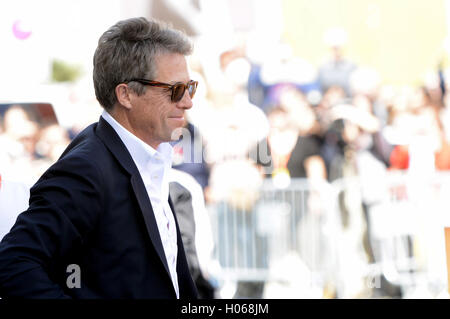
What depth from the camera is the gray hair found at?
254 cm

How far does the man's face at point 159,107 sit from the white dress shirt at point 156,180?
0.05 meters

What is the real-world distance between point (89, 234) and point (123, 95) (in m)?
0.52

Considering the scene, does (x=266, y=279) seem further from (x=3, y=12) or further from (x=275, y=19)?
(x=3, y=12)

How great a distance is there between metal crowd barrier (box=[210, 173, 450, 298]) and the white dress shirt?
4442 millimetres

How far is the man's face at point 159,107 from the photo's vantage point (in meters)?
2.60

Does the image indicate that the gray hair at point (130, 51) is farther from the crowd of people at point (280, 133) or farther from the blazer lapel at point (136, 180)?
the crowd of people at point (280, 133)

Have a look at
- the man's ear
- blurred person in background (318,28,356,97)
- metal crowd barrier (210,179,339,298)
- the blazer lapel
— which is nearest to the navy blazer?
the blazer lapel

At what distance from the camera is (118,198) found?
7.72ft

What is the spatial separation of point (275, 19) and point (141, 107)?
5.92m

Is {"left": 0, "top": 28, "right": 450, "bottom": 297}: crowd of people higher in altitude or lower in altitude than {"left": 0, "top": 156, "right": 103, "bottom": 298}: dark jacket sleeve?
higher

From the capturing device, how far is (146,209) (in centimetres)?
241

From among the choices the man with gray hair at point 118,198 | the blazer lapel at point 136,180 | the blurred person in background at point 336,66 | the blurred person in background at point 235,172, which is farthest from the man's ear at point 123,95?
the blurred person in background at point 336,66

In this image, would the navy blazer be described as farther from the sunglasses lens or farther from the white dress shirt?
the sunglasses lens

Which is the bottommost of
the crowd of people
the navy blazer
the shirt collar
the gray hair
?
the navy blazer
